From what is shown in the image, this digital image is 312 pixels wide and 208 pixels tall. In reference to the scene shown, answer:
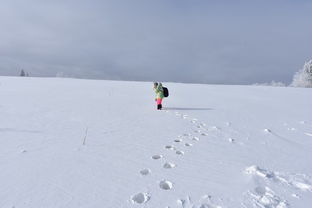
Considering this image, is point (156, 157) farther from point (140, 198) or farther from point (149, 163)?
point (140, 198)

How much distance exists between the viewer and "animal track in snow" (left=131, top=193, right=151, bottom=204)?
3.20 m

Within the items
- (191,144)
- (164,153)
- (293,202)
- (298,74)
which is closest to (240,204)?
(293,202)

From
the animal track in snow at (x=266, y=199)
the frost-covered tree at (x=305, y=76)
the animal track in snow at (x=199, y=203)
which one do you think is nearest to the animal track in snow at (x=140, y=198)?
the animal track in snow at (x=199, y=203)

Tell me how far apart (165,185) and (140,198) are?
0.54m

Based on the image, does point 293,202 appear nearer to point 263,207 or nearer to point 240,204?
point 263,207

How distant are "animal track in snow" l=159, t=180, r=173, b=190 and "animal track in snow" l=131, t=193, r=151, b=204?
34 cm

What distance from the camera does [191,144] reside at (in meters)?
5.66

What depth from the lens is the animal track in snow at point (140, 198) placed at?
3197 millimetres

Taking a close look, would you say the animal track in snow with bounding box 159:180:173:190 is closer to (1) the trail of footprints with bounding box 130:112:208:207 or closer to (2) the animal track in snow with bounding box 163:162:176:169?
(1) the trail of footprints with bounding box 130:112:208:207

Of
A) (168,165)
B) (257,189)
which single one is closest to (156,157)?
(168,165)

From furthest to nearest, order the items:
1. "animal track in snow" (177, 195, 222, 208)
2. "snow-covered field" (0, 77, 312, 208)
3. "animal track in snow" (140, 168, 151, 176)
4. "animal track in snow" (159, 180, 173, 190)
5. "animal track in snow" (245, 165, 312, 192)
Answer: "animal track in snow" (140, 168, 151, 176) < "animal track in snow" (245, 165, 312, 192) < "animal track in snow" (159, 180, 173, 190) < "snow-covered field" (0, 77, 312, 208) < "animal track in snow" (177, 195, 222, 208)

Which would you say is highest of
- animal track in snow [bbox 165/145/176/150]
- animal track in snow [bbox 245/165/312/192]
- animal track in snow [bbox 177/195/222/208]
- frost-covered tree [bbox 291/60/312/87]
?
frost-covered tree [bbox 291/60/312/87]

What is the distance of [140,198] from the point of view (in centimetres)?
327

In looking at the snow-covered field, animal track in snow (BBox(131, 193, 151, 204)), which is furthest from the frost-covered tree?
animal track in snow (BBox(131, 193, 151, 204))
